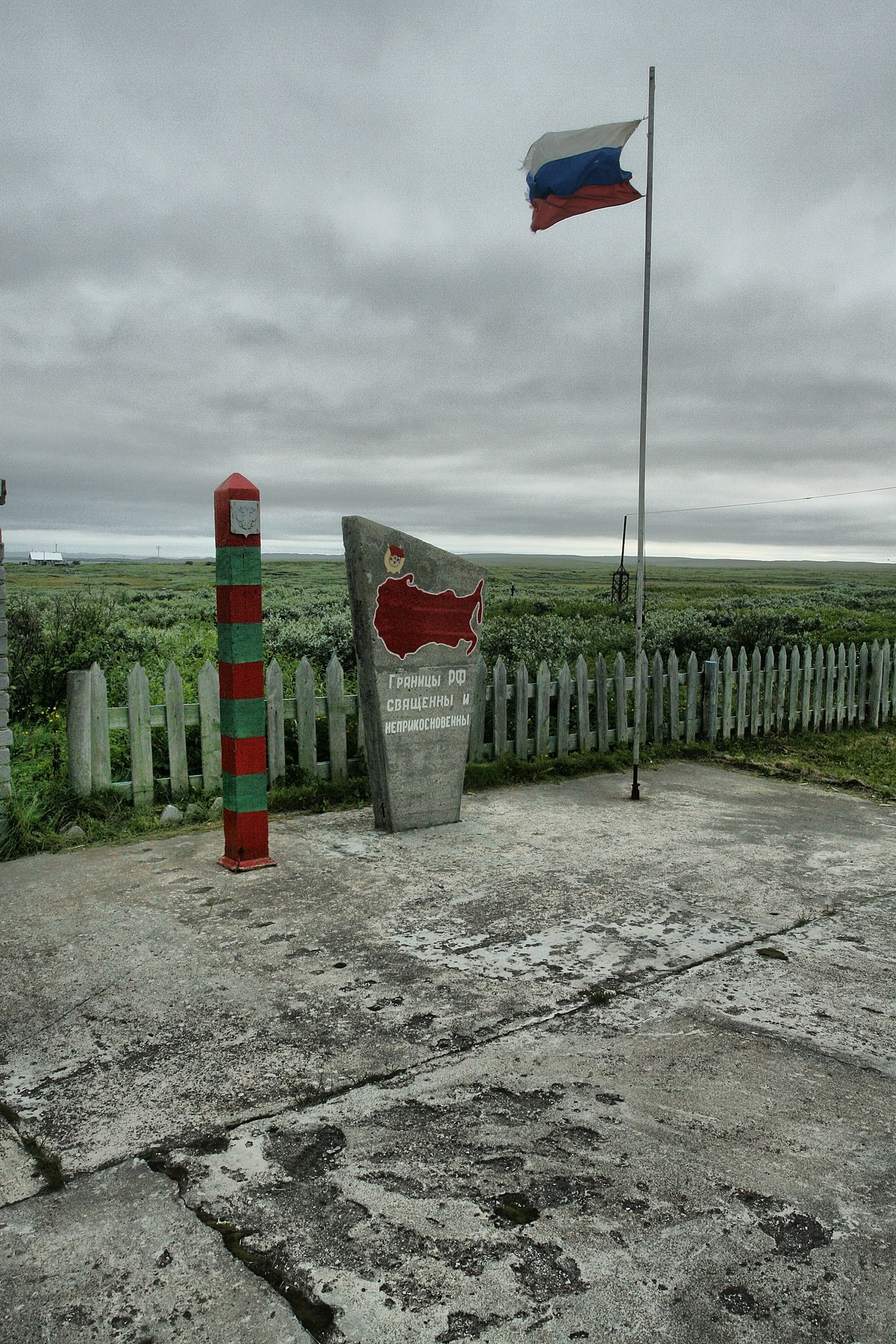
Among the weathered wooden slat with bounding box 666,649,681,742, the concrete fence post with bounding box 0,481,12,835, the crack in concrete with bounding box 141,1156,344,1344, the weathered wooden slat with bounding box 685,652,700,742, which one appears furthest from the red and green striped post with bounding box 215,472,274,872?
the weathered wooden slat with bounding box 685,652,700,742

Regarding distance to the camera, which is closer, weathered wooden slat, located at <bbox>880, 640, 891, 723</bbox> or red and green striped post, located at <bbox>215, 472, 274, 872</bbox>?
red and green striped post, located at <bbox>215, 472, 274, 872</bbox>

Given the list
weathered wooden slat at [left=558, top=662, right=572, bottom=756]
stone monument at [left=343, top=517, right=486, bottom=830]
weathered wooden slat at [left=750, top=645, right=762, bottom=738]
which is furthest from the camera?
weathered wooden slat at [left=750, top=645, right=762, bottom=738]

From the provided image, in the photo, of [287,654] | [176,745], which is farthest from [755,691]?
[176,745]

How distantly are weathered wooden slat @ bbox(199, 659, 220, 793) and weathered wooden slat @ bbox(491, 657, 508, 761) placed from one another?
240 centimetres

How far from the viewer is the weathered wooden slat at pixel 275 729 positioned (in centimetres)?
695

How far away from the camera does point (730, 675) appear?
9688mm

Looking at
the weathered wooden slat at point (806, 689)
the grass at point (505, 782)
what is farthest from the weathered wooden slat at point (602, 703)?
the weathered wooden slat at point (806, 689)

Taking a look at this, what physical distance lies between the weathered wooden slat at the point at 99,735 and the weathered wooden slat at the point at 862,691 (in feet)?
28.9

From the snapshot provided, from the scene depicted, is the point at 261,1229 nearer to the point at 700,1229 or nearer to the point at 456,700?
the point at 700,1229

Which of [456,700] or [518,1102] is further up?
[456,700]

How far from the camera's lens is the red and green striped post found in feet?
16.9

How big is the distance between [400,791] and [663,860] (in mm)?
1729

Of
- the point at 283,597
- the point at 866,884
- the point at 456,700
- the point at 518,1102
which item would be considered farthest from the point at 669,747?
the point at 283,597

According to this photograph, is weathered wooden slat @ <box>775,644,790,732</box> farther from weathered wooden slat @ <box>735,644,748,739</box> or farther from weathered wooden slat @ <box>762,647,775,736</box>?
weathered wooden slat @ <box>735,644,748,739</box>
